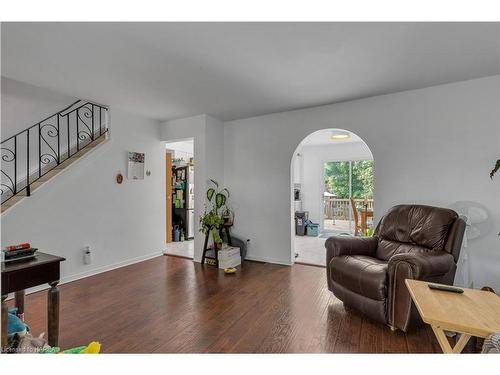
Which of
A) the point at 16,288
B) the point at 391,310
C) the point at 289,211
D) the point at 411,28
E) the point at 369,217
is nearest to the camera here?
the point at 16,288

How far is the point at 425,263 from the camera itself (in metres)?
2.06

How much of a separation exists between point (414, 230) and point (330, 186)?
4.70 m

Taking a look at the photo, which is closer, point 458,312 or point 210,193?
point 458,312

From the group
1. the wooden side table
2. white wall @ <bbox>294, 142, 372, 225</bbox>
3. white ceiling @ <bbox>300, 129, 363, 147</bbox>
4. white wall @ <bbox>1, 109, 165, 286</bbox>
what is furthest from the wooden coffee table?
white wall @ <bbox>294, 142, 372, 225</bbox>

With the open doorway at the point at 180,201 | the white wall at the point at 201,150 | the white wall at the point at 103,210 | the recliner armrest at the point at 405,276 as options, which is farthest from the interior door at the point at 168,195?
the recliner armrest at the point at 405,276

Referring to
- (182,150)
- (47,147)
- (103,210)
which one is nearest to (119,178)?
(103,210)

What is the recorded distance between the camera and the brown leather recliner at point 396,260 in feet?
6.80

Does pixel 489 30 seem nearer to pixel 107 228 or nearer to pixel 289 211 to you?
pixel 289 211

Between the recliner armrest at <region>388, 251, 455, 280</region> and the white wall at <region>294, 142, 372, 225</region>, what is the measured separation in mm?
4909

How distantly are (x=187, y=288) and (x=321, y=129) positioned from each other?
2783 millimetres

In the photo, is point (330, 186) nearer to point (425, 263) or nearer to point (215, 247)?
point (215, 247)
